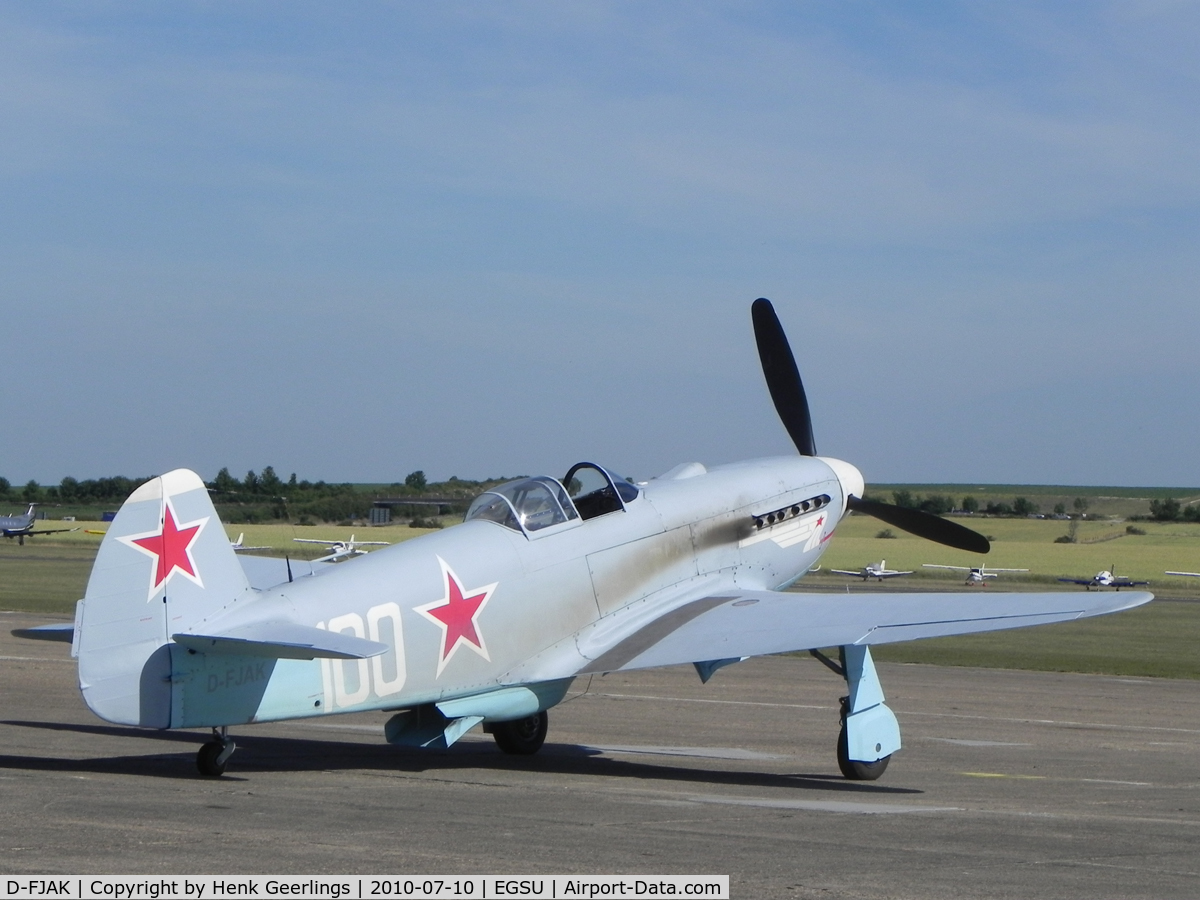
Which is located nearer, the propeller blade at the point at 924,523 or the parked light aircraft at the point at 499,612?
the parked light aircraft at the point at 499,612

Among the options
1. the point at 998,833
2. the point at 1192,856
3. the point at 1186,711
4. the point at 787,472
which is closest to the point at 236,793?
the point at 998,833

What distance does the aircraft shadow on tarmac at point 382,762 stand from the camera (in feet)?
38.3

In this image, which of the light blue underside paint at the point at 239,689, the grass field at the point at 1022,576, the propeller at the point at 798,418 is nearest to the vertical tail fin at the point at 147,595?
the light blue underside paint at the point at 239,689

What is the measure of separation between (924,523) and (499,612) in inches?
295

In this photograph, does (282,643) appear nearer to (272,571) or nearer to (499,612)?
(499,612)

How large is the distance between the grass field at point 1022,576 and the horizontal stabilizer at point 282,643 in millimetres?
20565

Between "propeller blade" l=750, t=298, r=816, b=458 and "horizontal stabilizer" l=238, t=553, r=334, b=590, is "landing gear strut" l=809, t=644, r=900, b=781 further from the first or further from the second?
"propeller blade" l=750, t=298, r=816, b=458

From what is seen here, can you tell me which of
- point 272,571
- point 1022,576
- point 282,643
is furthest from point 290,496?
point 1022,576

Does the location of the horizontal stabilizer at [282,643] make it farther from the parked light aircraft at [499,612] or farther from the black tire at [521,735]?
the black tire at [521,735]

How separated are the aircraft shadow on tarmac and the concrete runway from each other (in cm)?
4

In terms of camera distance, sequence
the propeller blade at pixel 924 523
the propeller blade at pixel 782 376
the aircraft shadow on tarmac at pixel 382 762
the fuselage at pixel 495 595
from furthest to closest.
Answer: the propeller blade at pixel 782 376 < the propeller blade at pixel 924 523 < the aircraft shadow on tarmac at pixel 382 762 < the fuselage at pixel 495 595

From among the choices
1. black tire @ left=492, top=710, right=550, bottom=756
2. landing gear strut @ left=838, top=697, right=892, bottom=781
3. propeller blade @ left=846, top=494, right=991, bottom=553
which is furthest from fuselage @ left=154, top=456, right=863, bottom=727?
propeller blade @ left=846, top=494, right=991, bottom=553

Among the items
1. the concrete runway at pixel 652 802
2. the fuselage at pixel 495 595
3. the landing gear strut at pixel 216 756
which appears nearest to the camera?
the concrete runway at pixel 652 802

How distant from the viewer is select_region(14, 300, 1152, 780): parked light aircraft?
995 centimetres
